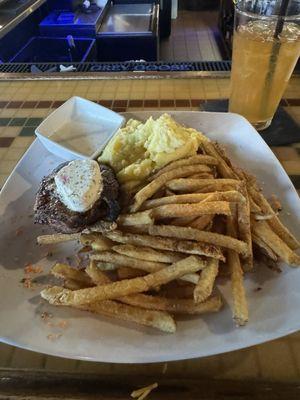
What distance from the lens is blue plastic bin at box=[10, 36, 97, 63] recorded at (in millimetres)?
4238

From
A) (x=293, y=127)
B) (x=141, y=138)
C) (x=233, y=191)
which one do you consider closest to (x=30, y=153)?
(x=141, y=138)

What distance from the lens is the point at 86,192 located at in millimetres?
1060

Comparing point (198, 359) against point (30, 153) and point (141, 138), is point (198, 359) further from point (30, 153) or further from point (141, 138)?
point (30, 153)

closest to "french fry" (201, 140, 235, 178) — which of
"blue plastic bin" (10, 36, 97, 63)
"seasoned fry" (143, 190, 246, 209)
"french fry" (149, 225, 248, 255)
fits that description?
"seasoned fry" (143, 190, 246, 209)

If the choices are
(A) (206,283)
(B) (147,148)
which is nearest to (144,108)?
(B) (147,148)

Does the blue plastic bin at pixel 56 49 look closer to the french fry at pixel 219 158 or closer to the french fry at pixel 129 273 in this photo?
the french fry at pixel 219 158

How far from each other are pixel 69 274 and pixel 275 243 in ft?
2.00

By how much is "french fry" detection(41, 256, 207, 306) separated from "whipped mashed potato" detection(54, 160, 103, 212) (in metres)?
0.25

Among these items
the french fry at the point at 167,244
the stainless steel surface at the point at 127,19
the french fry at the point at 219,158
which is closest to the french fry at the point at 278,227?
the french fry at the point at 219,158

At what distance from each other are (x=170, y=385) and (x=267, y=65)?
1456 millimetres

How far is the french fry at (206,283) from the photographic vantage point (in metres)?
0.91

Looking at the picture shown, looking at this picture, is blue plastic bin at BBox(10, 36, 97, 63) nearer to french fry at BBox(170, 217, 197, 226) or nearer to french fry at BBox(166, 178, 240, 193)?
french fry at BBox(166, 178, 240, 193)

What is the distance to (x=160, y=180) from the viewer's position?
1140 millimetres

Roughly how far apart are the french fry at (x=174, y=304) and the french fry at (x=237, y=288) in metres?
0.05
